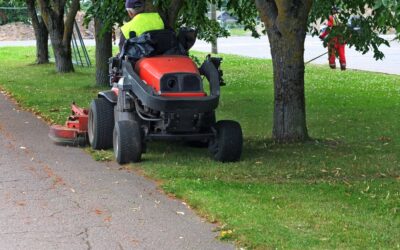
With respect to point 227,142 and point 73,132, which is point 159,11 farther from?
point 227,142

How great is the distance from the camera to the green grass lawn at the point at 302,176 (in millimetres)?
6355

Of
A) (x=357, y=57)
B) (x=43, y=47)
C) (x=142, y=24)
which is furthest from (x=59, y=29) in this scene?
(x=142, y=24)

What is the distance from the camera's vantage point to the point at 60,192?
7887 mm

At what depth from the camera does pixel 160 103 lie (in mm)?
8797

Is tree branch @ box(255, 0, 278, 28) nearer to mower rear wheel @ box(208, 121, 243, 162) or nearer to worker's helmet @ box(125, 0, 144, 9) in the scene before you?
worker's helmet @ box(125, 0, 144, 9)

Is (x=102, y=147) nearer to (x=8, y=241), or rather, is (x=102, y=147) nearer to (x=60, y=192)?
(x=60, y=192)

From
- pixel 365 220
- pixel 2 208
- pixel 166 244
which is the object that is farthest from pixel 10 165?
pixel 365 220

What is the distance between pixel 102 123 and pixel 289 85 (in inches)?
94.1

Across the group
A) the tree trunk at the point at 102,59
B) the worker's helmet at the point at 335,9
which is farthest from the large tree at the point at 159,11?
the worker's helmet at the point at 335,9

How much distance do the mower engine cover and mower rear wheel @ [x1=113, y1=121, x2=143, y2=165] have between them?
0.51 m

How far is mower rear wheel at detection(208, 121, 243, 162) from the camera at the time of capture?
9195 millimetres

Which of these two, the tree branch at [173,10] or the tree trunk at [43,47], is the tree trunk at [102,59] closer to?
the tree branch at [173,10]

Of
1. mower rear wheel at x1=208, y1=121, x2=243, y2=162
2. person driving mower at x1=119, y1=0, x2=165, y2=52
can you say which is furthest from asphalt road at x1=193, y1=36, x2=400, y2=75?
mower rear wheel at x1=208, y1=121, x2=243, y2=162

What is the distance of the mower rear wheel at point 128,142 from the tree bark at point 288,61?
2.16 m
